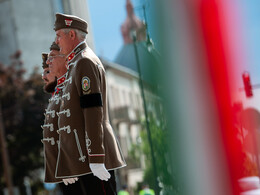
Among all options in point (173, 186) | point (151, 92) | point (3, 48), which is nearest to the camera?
point (173, 186)

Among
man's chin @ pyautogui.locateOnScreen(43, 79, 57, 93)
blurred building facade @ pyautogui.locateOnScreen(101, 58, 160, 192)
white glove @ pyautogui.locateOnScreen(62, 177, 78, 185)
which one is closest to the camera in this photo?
white glove @ pyautogui.locateOnScreen(62, 177, 78, 185)

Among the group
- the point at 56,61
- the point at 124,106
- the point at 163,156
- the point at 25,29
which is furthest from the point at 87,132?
the point at 25,29

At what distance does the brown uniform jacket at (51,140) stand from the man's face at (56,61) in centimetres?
13

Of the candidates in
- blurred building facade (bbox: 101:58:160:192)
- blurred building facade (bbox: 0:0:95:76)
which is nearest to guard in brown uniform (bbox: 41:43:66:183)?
blurred building facade (bbox: 101:58:160:192)

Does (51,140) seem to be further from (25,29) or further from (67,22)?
(25,29)

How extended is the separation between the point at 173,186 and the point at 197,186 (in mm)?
282

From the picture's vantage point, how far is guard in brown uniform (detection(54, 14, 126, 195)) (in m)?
2.58

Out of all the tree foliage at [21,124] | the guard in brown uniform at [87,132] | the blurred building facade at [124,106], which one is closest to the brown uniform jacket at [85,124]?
the guard in brown uniform at [87,132]

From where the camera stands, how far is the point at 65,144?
2.69 meters

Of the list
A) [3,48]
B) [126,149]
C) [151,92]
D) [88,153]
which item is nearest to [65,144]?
[88,153]

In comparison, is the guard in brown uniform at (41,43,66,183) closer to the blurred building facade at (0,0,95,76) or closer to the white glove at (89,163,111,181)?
the white glove at (89,163,111,181)

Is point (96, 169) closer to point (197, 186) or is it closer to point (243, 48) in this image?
point (197, 186)

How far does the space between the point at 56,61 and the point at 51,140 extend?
1.47 feet

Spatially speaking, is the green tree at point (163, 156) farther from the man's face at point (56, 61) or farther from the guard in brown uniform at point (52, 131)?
the man's face at point (56, 61)
